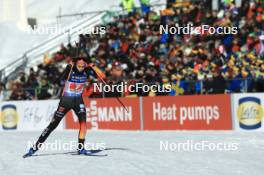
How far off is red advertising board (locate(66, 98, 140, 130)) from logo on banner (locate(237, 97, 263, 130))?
11.3 ft

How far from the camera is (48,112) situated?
72.3ft

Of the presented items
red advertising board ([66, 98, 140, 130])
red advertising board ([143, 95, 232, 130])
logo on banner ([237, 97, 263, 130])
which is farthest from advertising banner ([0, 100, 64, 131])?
logo on banner ([237, 97, 263, 130])

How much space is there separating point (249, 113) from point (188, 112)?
1.91 m

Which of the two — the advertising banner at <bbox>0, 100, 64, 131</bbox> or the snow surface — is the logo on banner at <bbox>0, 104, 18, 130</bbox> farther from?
the snow surface

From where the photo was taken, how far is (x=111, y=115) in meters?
20.9

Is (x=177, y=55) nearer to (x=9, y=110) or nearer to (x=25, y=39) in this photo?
(x=9, y=110)

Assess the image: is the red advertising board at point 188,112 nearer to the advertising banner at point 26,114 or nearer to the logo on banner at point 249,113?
the logo on banner at point 249,113

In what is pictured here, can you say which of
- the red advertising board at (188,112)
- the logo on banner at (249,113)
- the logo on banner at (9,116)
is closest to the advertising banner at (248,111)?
the logo on banner at (249,113)

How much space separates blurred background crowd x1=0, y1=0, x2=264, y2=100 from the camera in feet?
63.2

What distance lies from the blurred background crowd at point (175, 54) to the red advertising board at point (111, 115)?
0.29 m

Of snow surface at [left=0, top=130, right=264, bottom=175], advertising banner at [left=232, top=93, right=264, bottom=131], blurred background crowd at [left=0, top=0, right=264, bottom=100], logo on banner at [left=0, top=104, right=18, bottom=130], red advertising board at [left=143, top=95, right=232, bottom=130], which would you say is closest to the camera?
snow surface at [left=0, top=130, right=264, bottom=175]

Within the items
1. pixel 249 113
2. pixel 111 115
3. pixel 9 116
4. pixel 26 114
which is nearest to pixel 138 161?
pixel 249 113

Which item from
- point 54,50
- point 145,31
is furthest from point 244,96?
point 54,50

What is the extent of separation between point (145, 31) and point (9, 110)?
19.0 feet
